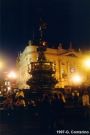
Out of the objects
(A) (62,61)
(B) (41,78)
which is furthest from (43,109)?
(A) (62,61)

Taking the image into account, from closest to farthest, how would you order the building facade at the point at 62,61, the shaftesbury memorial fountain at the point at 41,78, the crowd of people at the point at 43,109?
the crowd of people at the point at 43,109 → the shaftesbury memorial fountain at the point at 41,78 → the building facade at the point at 62,61

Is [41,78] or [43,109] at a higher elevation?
[41,78]

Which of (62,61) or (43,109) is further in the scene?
(62,61)

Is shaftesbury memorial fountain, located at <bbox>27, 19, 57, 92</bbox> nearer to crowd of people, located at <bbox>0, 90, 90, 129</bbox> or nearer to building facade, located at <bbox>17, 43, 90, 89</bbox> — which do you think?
crowd of people, located at <bbox>0, 90, 90, 129</bbox>

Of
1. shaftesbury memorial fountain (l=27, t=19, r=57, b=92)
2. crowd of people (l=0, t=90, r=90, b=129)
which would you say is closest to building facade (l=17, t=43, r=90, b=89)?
shaftesbury memorial fountain (l=27, t=19, r=57, b=92)

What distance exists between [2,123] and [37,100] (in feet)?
7.37

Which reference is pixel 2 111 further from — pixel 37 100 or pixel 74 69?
pixel 74 69

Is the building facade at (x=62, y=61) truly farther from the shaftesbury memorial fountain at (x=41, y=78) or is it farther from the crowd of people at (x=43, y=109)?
the crowd of people at (x=43, y=109)

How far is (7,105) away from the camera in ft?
46.8

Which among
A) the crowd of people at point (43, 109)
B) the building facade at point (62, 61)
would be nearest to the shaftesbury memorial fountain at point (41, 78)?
the crowd of people at point (43, 109)

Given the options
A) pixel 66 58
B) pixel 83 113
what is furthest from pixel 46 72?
pixel 66 58

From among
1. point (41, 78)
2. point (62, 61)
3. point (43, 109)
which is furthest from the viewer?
point (62, 61)

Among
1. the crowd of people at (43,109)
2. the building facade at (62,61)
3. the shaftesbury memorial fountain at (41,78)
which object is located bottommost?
the crowd of people at (43,109)

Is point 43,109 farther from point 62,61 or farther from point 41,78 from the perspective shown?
point 62,61
